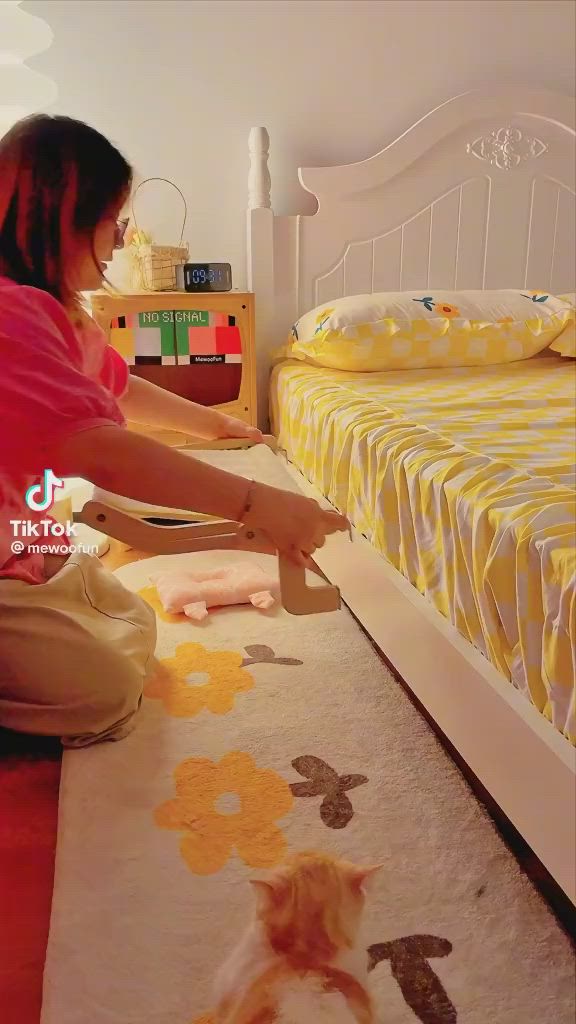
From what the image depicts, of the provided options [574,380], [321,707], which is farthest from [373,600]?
[574,380]

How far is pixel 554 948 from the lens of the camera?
0.81m

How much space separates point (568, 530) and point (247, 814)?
0.54 metres

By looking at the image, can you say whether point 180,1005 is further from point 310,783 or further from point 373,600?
point 373,600

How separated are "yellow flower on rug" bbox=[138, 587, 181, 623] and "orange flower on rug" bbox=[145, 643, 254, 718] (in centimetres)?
11

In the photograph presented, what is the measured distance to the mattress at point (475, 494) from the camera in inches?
31.3

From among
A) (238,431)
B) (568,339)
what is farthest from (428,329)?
(238,431)

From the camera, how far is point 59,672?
3.66 ft

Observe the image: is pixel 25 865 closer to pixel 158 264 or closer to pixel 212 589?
pixel 212 589

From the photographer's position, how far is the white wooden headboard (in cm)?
245

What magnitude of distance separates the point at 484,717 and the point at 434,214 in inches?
80.0

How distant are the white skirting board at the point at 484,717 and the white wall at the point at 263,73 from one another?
1.62 meters

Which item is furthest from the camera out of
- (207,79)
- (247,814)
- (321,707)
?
(207,79)

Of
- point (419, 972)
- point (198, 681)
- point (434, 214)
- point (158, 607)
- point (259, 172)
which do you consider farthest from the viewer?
point (434, 214)

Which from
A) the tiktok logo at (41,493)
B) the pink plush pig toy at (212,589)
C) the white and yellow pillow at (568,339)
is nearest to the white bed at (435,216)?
the white and yellow pillow at (568,339)
